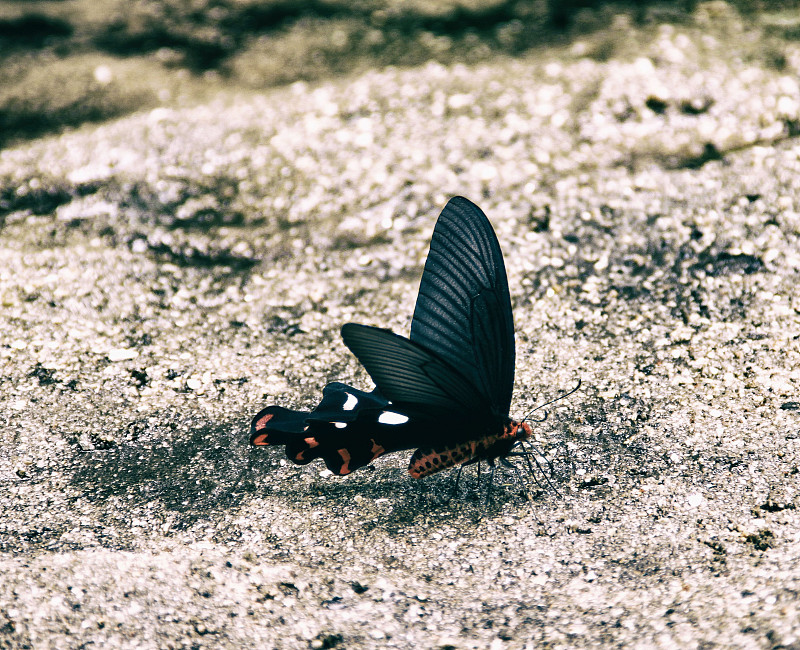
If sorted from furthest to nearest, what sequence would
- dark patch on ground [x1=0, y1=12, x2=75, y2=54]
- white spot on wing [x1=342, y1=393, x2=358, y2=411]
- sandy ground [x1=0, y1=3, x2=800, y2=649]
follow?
dark patch on ground [x1=0, y1=12, x2=75, y2=54] < white spot on wing [x1=342, y1=393, x2=358, y2=411] < sandy ground [x1=0, y1=3, x2=800, y2=649]

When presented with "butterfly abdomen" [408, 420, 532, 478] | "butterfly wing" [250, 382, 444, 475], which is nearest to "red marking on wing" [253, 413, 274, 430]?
"butterfly wing" [250, 382, 444, 475]

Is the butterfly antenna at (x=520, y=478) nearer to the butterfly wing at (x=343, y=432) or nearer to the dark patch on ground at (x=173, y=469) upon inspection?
the butterfly wing at (x=343, y=432)

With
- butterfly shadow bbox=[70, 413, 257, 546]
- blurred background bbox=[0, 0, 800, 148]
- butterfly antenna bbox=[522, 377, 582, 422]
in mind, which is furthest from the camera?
blurred background bbox=[0, 0, 800, 148]

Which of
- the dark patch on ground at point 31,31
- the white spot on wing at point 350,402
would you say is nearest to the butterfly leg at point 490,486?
the white spot on wing at point 350,402

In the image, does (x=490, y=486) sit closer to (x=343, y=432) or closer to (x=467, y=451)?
(x=467, y=451)

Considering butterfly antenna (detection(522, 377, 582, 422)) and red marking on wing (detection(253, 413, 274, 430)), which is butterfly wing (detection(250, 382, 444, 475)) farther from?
butterfly antenna (detection(522, 377, 582, 422))

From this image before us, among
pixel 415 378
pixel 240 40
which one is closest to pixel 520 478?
pixel 415 378

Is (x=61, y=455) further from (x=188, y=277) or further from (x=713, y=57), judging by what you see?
(x=713, y=57)

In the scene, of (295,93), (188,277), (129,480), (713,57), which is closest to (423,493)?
(129,480)
